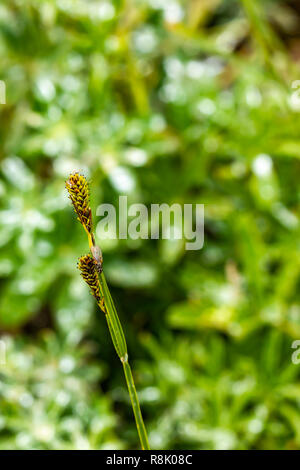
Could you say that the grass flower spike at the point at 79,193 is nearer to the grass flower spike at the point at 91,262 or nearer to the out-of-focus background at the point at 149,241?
the grass flower spike at the point at 91,262

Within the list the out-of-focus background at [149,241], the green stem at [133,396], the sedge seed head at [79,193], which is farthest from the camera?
the out-of-focus background at [149,241]

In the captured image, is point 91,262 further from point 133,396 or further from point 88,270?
point 133,396

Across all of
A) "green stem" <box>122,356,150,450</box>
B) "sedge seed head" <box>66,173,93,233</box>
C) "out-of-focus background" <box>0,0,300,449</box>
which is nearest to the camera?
"sedge seed head" <box>66,173,93,233</box>

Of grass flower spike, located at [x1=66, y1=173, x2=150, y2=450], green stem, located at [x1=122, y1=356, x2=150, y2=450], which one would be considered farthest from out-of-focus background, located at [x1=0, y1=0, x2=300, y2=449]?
grass flower spike, located at [x1=66, y1=173, x2=150, y2=450]

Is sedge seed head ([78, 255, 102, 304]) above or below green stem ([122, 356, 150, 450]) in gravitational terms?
above

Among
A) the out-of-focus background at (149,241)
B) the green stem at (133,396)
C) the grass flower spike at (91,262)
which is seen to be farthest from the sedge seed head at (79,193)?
the out-of-focus background at (149,241)

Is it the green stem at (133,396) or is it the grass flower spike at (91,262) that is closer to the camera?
the grass flower spike at (91,262)

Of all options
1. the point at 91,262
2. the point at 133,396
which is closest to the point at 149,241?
the point at 133,396

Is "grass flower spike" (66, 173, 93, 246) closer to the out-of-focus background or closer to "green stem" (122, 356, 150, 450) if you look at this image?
"green stem" (122, 356, 150, 450)
